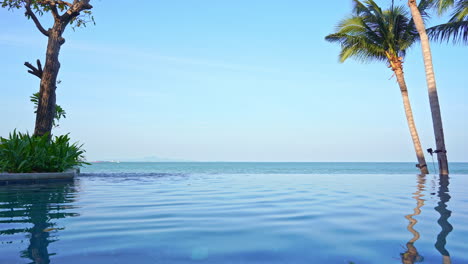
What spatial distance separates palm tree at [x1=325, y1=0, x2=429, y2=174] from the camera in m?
19.9

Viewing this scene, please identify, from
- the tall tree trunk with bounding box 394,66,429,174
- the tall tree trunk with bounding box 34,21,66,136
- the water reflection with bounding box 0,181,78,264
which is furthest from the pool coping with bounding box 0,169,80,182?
the tall tree trunk with bounding box 394,66,429,174

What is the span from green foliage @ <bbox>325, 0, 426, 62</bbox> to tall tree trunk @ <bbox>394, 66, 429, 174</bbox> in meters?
1.32

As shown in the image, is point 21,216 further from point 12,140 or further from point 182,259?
point 12,140

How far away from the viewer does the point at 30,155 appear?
9.64 meters

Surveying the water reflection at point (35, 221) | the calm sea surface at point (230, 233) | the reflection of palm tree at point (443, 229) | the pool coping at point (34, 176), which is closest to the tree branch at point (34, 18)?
the pool coping at point (34, 176)

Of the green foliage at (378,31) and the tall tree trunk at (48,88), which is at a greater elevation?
the green foliage at (378,31)

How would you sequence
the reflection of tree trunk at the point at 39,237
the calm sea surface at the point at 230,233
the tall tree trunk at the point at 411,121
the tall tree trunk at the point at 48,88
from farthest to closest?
1. the tall tree trunk at the point at 411,121
2. the tall tree trunk at the point at 48,88
3. the calm sea surface at the point at 230,233
4. the reflection of tree trunk at the point at 39,237

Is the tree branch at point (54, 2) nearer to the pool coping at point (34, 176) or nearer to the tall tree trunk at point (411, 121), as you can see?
the pool coping at point (34, 176)

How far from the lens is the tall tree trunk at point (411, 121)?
18.3 metres

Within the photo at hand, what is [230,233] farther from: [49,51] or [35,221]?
[49,51]

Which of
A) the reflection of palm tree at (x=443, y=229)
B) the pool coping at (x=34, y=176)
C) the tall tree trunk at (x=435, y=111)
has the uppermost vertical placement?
the tall tree trunk at (x=435, y=111)

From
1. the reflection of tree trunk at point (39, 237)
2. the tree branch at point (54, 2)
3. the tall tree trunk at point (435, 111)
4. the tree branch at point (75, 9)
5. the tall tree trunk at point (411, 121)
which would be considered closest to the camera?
the reflection of tree trunk at point (39, 237)

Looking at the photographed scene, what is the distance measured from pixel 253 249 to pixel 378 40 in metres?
20.7

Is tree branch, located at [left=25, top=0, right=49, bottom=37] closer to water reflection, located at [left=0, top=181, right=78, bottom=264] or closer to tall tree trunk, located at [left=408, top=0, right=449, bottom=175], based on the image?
water reflection, located at [left=0, top=181, right=78, bottom=264]
